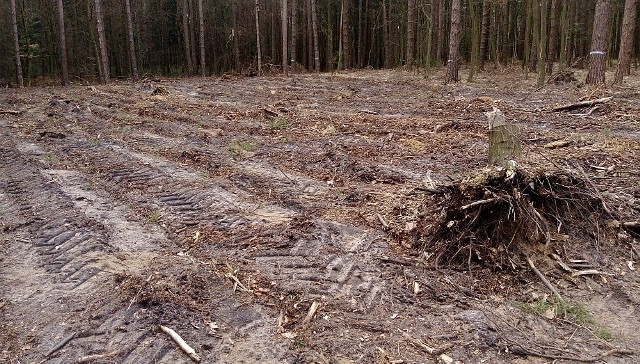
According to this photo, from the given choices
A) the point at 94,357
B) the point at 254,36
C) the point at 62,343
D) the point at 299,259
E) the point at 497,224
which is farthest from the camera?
the point at 254,36

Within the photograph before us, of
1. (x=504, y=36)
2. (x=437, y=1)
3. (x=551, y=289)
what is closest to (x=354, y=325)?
(x=551, y=289)

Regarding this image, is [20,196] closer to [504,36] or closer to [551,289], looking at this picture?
[551,289]

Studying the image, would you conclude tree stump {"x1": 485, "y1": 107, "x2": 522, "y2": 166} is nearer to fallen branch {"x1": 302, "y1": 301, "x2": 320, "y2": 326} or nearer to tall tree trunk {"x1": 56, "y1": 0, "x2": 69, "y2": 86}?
fallen branch {"x1": 302, "y1": 301, "x2": 320, "y2": 326}

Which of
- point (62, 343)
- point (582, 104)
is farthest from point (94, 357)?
point (582, 104)

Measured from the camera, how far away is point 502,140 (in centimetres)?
553

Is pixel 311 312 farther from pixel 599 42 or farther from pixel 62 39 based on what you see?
pixel 62 39

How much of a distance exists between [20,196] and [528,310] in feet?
19.4

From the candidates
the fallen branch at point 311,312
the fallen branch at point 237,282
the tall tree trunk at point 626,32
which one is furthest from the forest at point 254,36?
the fallen branch at point 311,312

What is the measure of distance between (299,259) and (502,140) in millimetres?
2588

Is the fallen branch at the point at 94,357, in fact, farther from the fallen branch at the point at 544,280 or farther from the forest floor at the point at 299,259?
the fallen branch at the point at 544,280

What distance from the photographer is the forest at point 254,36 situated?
2958 cm

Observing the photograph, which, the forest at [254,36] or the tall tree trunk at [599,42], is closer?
the tall tree trunk at [599,42]

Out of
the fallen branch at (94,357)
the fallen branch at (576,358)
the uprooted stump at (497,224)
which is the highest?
the uprooted stump at (497,224)

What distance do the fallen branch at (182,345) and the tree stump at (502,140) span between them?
11.8 feet
